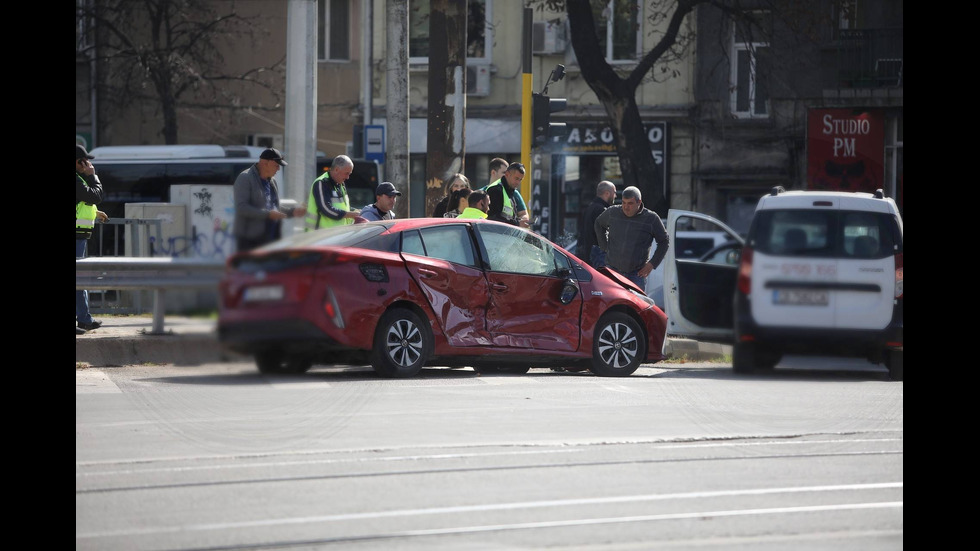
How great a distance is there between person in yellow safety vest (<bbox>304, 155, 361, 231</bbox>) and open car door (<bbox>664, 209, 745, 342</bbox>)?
1.13 feet

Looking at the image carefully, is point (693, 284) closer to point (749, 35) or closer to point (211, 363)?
point (749, 35)

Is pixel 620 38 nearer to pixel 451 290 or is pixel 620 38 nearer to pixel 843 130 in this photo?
pixel 451 290

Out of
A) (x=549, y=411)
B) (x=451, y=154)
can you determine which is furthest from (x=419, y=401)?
(x=451, y=154)

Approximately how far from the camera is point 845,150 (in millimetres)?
1336

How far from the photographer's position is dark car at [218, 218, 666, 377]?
792 millimetres

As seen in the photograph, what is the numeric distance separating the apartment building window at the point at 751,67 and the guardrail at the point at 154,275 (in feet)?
2.22

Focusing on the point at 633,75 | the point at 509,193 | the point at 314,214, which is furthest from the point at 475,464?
the point at 633,75

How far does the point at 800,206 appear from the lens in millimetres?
1156

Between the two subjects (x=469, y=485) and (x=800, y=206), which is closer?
(x=800, y=206)

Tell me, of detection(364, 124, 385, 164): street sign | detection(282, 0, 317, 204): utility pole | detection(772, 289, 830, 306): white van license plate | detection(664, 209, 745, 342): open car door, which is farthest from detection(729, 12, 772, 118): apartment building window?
detection(364, 124, 385, 164): street sign

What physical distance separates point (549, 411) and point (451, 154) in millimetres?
1645

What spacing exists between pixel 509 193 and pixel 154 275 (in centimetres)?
865

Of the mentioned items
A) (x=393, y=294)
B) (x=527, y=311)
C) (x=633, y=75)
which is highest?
(x=633, y=75)
